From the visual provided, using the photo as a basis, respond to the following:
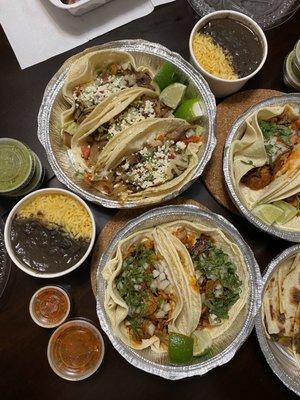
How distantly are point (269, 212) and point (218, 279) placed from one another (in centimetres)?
38

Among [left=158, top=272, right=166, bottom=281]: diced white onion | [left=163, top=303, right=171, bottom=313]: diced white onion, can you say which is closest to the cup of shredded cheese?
[left=158, top=272, right=166, bottom=281]: diced white onion

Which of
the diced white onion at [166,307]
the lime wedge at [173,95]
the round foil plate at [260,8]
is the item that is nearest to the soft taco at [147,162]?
the lime wedge at [173,95]

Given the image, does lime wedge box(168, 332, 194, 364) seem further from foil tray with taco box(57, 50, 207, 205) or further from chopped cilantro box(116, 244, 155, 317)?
foil tray with taco box(57, 50, 207, 205)

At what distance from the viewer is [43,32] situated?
222cm

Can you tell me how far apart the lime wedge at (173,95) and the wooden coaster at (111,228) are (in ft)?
1.39

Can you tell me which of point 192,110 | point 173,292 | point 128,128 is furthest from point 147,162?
point 173,292

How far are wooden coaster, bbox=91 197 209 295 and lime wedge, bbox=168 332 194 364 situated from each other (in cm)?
44

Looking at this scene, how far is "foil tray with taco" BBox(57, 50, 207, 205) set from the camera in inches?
77.1

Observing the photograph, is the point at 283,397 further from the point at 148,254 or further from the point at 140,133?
the point at 140,133

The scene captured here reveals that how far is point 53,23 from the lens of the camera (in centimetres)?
224

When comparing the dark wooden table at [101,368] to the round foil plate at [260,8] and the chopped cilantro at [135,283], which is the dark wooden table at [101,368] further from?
the round foil plate at [260,8]

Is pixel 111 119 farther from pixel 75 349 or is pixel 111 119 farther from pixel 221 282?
pixel 75 349

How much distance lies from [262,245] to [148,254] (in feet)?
1.78

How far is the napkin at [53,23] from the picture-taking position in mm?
2203
